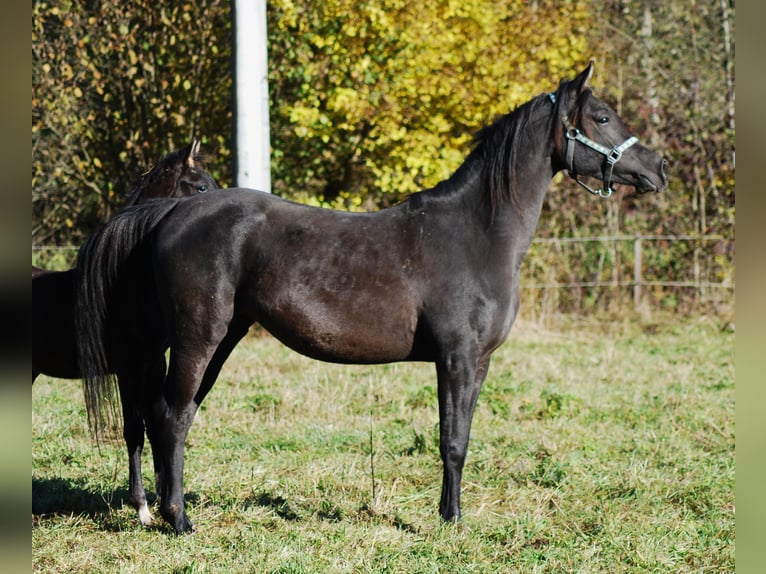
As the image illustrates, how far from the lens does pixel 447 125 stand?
1193cm

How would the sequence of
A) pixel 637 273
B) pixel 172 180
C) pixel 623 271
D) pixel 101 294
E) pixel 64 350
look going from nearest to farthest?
pixel 101 294 → pixel 64 350 → pixel 172 180 → pixel 637 273 → pixel 623 271

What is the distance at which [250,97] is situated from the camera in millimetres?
7332

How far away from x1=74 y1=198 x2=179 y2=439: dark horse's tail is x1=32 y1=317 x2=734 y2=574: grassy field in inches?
28.9

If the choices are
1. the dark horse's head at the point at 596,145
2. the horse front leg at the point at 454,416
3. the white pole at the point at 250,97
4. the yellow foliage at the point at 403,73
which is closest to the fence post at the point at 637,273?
the yellow foliage at the point at 403,73

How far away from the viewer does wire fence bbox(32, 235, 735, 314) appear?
44.5 ft

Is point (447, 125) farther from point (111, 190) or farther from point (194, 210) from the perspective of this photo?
point (194, 210)

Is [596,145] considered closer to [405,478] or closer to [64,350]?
[405,478]

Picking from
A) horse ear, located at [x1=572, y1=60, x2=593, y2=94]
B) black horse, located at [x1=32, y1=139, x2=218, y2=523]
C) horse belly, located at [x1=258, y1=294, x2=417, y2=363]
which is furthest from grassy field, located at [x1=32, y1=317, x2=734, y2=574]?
horse ear, located at [x1=572, y1=60, x2=593, y2=94]

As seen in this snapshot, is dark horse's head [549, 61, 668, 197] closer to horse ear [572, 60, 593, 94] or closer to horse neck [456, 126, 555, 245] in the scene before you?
horse ear [572, 60, 593, 94]

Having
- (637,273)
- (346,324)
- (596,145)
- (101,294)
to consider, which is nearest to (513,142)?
(596,145)

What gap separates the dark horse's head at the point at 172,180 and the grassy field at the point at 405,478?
1920 millimetres

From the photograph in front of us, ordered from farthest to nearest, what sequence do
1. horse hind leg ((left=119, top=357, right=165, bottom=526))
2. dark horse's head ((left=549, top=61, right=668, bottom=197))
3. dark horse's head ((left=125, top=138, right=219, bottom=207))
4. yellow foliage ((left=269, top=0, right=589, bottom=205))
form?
yellow foliage ((left=269, top=0, right=589, bottom=205)) < dark horse's head ((left=125, top=138, right=219, bottom=207)) < horse hind leg ((left=119, top=357, right=165, bottom=526)) < dark horse's head ((left=549, top=61, right=668, bottom=197))

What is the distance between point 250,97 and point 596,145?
378 centimetres

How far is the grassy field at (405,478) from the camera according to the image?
4.12m
